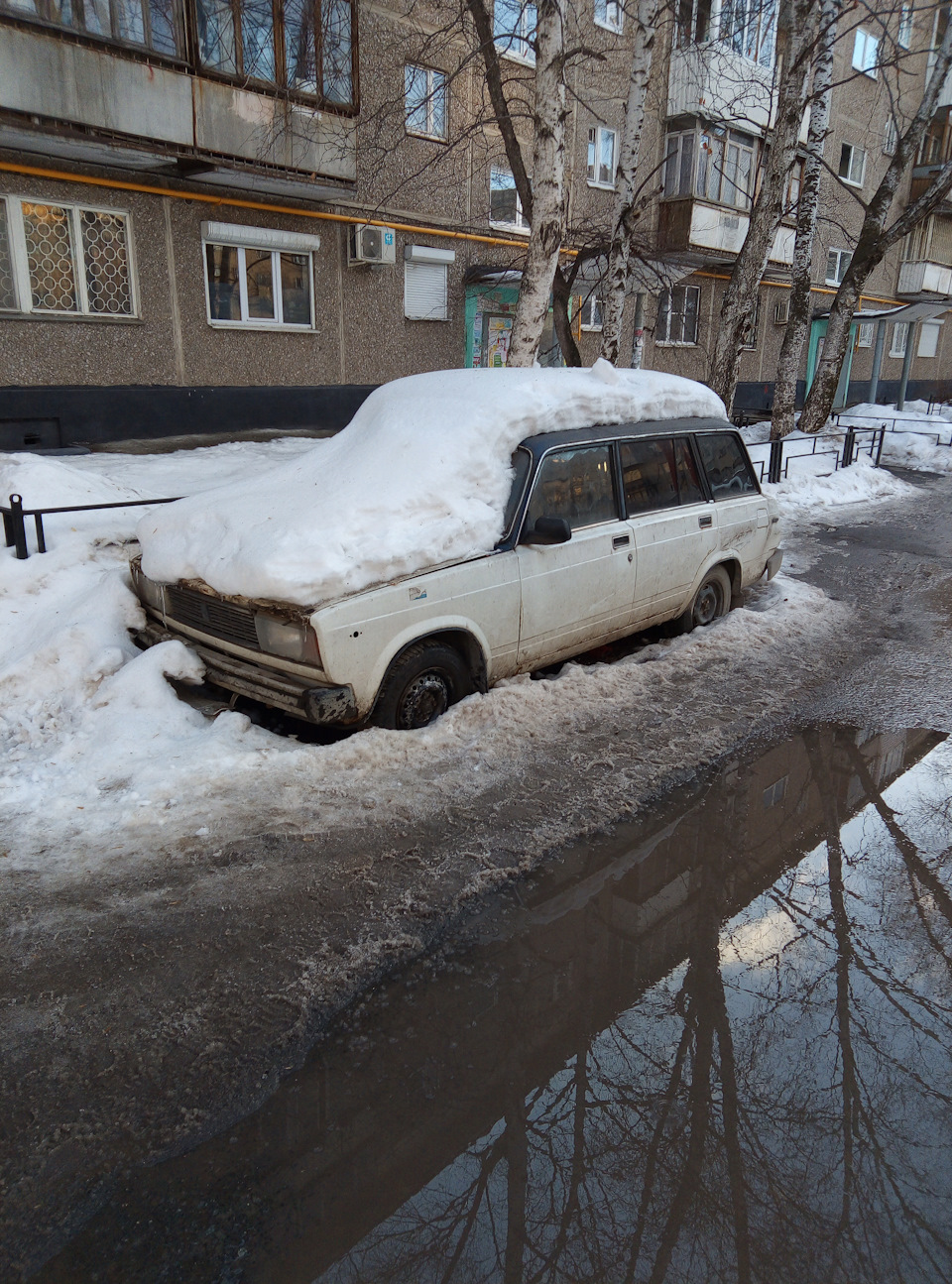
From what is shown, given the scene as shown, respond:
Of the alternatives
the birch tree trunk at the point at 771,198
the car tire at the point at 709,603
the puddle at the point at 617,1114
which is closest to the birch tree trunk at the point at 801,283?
the birch tree trunk at the point at 771,198

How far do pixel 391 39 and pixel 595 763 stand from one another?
50.3 ft

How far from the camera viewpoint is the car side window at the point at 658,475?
18.8ft

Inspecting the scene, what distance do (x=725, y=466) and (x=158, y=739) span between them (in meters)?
4.56

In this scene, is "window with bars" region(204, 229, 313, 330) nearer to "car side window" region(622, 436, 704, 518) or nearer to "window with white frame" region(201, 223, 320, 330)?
"window with white frame" region(201, 223, 320, 330)

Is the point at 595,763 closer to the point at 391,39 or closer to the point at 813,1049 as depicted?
the point at 813,1049

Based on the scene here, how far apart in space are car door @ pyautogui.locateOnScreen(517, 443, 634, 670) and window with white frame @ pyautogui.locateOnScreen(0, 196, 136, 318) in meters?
9.81

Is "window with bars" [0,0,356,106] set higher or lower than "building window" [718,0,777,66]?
lower

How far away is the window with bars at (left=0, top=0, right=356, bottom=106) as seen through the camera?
10453 mm

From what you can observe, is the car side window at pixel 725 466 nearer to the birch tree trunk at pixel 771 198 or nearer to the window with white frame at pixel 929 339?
the birch tree trunk at pixel 771 198

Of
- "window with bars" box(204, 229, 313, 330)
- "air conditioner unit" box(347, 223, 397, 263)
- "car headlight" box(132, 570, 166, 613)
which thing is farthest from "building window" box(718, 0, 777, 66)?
"car headlight" box(132, 570, 166, 613)

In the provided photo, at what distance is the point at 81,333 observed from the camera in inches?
480

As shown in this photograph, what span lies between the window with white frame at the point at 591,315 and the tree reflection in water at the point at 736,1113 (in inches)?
715

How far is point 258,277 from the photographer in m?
14.2

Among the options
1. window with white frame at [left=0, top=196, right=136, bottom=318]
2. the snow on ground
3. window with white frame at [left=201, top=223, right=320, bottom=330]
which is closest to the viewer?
the snow on ground
